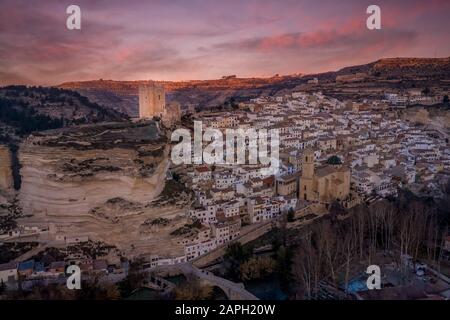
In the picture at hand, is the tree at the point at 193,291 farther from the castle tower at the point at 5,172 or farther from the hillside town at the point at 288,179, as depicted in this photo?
the castle tower at the point at 5,172

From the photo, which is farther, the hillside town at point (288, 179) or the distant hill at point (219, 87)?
the distant hill at point (219, 87)

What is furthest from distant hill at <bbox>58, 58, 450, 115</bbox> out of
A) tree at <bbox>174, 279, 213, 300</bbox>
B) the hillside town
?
tree at <bbox>174, 279, 213, 300</bbox>

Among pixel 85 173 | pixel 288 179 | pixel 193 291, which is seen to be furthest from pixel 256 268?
pixel 85 173

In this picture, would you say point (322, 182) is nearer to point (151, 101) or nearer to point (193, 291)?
point (193, 291)

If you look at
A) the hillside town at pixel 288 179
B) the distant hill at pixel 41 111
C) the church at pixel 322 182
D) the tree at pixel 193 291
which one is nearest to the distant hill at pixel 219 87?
the distant hill at pixel 41 111

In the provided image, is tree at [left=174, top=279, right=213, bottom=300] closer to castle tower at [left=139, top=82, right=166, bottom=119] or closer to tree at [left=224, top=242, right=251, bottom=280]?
tree at [left=224, top=242, right=251, bottom=280]

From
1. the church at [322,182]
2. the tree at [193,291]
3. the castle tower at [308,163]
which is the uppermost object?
the castle tower at [308,163]

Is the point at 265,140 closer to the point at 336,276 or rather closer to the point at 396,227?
the point at 396,227
